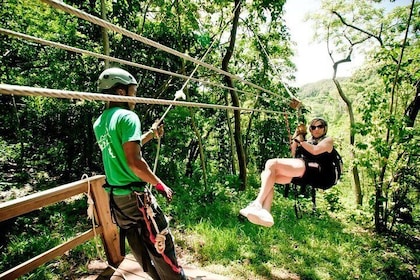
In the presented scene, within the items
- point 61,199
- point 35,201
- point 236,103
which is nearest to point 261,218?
point 61,199

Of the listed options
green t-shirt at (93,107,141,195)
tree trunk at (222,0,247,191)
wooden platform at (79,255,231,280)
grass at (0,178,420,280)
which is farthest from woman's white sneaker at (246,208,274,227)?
tree trunk at (222,0,247,191)

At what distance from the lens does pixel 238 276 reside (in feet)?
11.9

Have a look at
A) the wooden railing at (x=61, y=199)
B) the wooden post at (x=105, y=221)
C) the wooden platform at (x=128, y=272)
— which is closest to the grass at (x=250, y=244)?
the wooden platform at (x=128, y=272)

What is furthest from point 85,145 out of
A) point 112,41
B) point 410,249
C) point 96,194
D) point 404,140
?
point 410,249

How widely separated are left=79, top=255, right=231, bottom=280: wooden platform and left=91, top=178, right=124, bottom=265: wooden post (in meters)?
0.12

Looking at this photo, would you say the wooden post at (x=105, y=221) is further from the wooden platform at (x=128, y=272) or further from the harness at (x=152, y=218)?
the harness at (x=152, y=218)

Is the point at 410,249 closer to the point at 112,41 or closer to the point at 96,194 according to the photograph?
the point at 96,194

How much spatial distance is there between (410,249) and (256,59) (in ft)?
27.1

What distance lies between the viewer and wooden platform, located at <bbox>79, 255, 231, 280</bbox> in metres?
2.82

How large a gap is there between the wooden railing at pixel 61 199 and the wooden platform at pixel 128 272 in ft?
0.38

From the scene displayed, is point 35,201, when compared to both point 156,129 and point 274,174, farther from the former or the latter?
point 274,174

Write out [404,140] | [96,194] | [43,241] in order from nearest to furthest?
[96,194] → [43,241] → [404,140]

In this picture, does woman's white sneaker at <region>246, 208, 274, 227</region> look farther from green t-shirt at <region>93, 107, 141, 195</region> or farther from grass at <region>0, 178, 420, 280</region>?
grass at <region>0, 178, 420, 280</region>

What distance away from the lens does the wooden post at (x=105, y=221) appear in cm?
281
